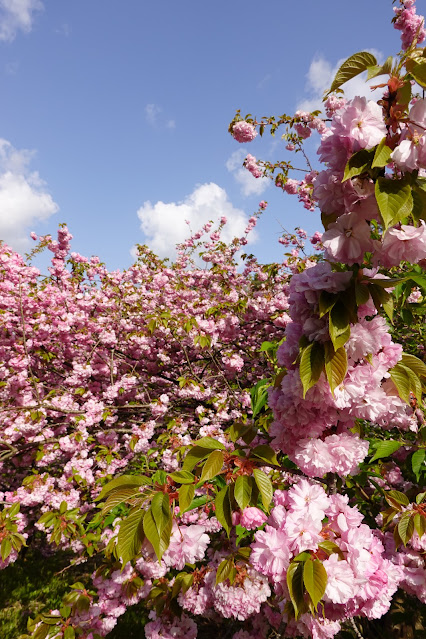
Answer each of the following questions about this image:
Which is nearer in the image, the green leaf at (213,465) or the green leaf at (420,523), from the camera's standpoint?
the green leaf at (213,465)

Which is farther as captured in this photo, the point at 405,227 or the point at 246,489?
the point at 246,489

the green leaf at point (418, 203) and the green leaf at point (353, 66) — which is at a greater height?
the green leaf at point (353, 66)

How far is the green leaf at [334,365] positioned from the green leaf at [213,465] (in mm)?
440

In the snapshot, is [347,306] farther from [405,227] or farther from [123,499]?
[123,499]

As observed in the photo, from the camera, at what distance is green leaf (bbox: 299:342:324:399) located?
94cm

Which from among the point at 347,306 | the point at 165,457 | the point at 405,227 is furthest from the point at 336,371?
the point at 165,457

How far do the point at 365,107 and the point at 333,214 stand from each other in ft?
0.87

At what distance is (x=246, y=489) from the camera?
42.8 inches

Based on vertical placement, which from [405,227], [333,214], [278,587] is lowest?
[278,587]

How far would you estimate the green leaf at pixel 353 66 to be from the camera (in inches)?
35.6

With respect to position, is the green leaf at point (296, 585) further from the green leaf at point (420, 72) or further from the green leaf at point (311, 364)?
the green leaf at point (420, 72)

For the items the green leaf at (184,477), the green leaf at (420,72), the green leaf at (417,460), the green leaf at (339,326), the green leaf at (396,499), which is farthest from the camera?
the green leaf at (417,460)

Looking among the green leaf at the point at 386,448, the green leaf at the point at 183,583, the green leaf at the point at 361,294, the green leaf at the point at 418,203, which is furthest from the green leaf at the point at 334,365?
the green leaf at the point at 183,583

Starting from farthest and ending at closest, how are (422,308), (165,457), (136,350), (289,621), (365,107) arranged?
(136,350), (165,457), (422,308), (289,621), (365,107)
